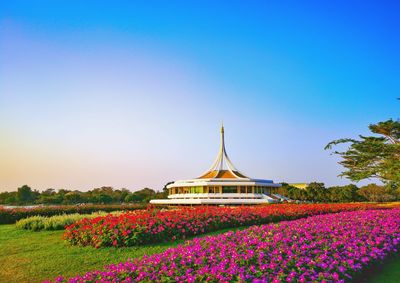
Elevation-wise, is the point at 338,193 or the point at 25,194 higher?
the point at 338,193

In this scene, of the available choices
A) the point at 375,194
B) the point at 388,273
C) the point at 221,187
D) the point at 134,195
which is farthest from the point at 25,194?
the point at 375,194

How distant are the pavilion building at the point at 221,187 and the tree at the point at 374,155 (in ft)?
36.8

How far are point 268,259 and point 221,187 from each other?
29.2 meters

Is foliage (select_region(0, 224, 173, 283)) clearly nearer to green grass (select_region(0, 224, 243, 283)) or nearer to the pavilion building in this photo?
green grass (select_region(0, 224, 243, 283))

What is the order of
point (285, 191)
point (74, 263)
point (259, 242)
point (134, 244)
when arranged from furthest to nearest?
point (285, 191) → point (134, 244) → point (74, 263) → point (259, 242)

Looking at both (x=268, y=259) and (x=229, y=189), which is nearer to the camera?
(x=268, y=259)

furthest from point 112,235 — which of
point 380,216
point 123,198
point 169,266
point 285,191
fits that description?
point 285,191

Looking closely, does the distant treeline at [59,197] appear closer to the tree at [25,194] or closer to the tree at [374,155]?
the tree at [25,194]

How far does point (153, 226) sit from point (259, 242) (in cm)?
375

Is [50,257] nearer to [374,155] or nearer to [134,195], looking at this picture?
[374,155]

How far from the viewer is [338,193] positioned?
40.9 metres

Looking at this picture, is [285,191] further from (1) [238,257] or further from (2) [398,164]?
(1) [238,257]

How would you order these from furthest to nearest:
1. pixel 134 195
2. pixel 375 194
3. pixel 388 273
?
pixel 375 194 < pixel 134 195 < pixel 388 273

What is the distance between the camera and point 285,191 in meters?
46.1
